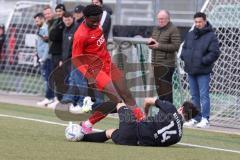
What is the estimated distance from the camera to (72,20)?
17719 millimetres

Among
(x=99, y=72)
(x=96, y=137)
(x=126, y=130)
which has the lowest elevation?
(x=96, y=137)

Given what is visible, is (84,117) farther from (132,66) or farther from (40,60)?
(40,60)

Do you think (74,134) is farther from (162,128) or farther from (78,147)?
(162,128)

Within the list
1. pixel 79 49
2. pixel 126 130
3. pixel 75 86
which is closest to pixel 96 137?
pixel 126 130

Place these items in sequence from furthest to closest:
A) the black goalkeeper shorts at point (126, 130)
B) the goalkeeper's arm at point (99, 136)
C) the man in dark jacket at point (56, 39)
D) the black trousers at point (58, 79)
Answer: the man in dark jacket at point (56, 39), the black trousers at point (58, 79), the goalkeeper's arm at point (99, 136), the black goalkeeper shorts at point (126, 130)

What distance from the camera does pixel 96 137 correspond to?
1212 centimetres

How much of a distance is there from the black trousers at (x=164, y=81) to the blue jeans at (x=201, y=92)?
432mm

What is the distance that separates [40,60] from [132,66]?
3.26m

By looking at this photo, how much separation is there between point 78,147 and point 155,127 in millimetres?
1046

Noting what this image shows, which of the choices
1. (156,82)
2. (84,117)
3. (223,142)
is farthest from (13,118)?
(223,142)

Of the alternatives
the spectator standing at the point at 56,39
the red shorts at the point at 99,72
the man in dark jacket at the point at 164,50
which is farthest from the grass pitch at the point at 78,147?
the spectator standing at the point at 56,39

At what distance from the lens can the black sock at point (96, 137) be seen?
475 inches

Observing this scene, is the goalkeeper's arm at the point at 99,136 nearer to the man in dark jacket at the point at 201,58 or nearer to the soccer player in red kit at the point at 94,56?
the soccer player in red kit at the point at 94,56

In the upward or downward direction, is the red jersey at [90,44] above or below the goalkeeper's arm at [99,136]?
above
